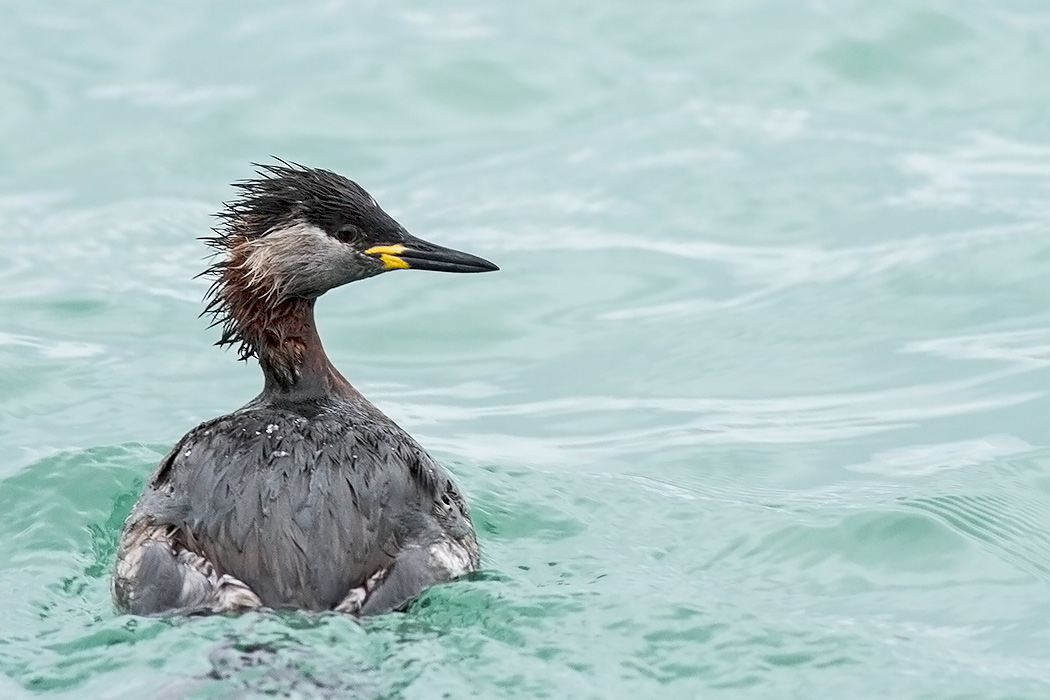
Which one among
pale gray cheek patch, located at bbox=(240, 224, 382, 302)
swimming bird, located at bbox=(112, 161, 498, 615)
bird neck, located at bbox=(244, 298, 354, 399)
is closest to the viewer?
swimming bird, located at bbox=(112, 161, 498, 615)

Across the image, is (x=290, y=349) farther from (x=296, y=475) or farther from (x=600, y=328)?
(x=600, y=328)

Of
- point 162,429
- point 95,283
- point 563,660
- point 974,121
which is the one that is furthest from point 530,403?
point 974,121

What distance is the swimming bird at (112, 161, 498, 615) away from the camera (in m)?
7.48

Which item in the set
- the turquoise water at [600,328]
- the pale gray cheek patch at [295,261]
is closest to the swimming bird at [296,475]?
the pale gray cheek patch at [295,261]

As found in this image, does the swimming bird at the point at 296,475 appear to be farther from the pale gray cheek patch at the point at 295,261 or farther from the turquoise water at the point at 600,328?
the turquoise water at the point at 600,328

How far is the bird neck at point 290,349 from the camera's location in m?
8.80

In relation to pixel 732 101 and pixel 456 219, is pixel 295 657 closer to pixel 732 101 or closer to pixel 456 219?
pixel 456 219

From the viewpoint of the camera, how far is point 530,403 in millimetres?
11867

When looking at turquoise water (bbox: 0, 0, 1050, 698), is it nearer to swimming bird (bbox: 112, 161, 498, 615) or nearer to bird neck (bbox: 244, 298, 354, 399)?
swimming bird (bbox: 112, 161, 498, 615)

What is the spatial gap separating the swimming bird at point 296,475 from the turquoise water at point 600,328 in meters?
0.21

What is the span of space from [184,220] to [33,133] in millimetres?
2241

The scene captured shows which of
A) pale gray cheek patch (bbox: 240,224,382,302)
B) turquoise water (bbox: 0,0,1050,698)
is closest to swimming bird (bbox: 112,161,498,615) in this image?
pale gray cheek patch (bbox: 240,224,382,302)

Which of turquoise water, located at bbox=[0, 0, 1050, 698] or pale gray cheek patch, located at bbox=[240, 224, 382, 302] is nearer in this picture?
turquoise water, located at bbox=[0, 0, 1050, 698]

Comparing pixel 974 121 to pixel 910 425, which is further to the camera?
pixel 974 121
